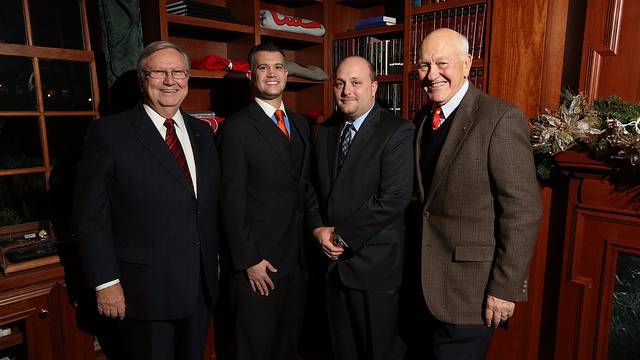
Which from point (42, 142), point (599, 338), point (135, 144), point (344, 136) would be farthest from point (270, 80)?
point (599, 338)

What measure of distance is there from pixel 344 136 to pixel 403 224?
459 mm

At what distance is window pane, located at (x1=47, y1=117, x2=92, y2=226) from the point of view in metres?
2.44

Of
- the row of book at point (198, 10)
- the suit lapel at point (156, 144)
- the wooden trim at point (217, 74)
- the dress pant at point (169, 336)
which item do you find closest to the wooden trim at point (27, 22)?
the row of book at point (198, 10)

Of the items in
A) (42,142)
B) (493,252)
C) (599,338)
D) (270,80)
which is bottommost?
(599,338)

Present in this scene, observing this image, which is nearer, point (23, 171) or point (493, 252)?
point (493, 252)

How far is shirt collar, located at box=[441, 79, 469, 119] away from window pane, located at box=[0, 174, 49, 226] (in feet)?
6.94

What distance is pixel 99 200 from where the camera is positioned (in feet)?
5.07

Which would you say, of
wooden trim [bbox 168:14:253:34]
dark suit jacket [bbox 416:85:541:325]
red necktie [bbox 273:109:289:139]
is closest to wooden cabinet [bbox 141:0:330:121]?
wooden trim [bbox 168:14:253:34]

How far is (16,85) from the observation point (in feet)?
7.59

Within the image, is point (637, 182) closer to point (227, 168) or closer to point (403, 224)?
point (403, 224)

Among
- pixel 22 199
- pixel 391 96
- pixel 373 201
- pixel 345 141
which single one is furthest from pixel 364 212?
pixel 22 199

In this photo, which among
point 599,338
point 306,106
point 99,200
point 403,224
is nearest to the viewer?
point 99,200

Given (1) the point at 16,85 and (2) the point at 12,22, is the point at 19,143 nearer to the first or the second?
(1) the point at 16,85

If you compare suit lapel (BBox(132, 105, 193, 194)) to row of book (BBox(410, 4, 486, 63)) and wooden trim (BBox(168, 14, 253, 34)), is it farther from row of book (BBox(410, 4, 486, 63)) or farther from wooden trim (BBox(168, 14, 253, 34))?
row of book (BBox(410, 4, 486, 63))
